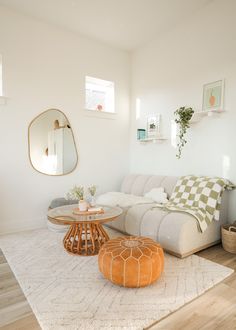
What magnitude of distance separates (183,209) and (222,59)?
79.1 inches

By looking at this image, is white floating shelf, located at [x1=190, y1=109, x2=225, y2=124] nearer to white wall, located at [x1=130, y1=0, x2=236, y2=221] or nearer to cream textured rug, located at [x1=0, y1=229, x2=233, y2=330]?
white wall, located at [x1=130, y1=0, x2=236, y2=221]

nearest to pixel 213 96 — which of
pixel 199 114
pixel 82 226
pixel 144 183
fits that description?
pixel 199 114

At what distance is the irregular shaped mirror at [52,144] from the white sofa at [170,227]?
122 cm

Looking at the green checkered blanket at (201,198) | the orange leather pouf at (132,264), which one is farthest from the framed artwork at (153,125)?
the orange leather pouf at (132,264)

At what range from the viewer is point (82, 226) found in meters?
2.63

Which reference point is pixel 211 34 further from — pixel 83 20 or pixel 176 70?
pixel 83 20

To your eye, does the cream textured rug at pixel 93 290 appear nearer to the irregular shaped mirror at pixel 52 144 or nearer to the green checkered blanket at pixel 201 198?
the green checkered blanket at pixel 201 198

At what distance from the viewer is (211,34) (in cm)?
315

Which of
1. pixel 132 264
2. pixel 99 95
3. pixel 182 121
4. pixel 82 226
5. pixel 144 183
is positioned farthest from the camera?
pixel 99 95

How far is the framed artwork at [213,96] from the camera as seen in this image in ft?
9.94

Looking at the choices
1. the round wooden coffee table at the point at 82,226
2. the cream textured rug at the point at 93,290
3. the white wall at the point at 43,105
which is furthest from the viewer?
the white wall at the point at 43,105

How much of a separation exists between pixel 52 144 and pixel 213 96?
95.4 inches

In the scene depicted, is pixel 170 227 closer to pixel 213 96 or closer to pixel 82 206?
pixel 82 206

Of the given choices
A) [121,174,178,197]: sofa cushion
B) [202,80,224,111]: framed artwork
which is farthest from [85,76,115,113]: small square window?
[202,80,224,111]: framed artwork
